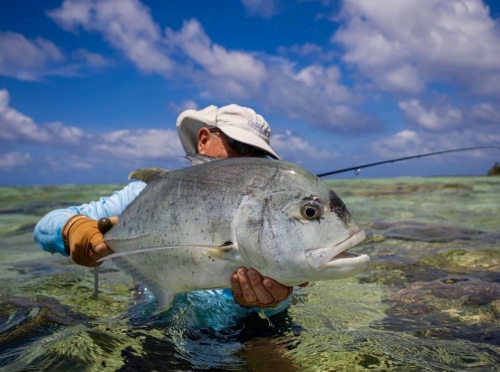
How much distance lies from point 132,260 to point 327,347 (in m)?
1.27

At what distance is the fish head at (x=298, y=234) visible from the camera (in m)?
2.01

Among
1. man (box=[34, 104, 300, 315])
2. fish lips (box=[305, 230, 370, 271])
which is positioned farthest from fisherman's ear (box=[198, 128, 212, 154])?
fish lips (box=[305, 230, 370, 271])

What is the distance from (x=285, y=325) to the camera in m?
3.31

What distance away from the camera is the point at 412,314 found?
11.9 ft

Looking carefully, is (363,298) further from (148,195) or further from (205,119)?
(148,195)

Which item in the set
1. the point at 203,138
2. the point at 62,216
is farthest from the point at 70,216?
the point at 203,138

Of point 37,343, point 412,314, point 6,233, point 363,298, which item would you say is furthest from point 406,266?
point 6,233

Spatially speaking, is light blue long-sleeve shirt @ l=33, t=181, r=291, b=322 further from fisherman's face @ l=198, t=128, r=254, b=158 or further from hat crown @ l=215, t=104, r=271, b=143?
hat crown @ l=215, t=104, r=271, b=143

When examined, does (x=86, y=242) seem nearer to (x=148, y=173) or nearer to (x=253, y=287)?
(x=148, y=173)

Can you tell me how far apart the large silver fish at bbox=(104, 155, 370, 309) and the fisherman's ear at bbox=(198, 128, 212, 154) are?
1.23m

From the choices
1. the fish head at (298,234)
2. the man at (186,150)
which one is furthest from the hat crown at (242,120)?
the fish head at (298,234)

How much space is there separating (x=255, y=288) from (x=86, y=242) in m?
1.28

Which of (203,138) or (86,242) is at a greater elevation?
(203,138)

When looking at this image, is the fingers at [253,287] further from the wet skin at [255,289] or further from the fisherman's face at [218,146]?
the fisherman's face at [218,146]
